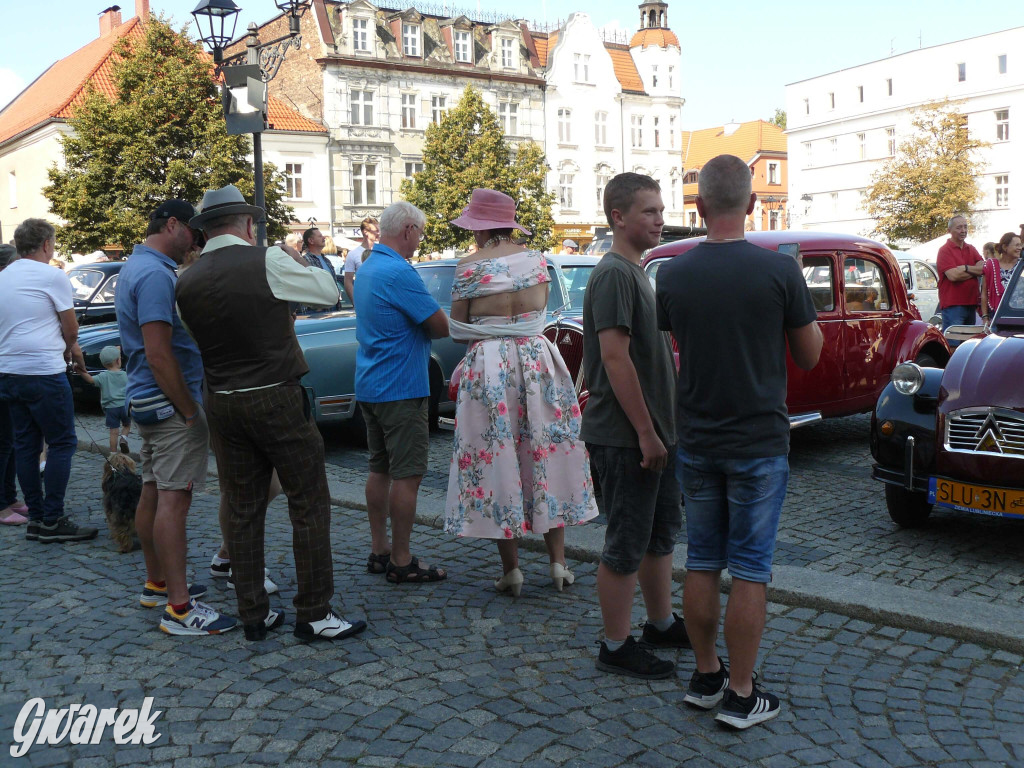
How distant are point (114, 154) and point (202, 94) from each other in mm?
3521

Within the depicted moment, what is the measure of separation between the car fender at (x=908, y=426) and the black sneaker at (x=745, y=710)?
8.92ft

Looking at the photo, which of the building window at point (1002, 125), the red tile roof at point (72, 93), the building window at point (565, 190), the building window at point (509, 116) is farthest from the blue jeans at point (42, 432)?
the building window at point (1002, 125)

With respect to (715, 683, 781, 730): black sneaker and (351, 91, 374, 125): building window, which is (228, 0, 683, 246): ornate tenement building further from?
(715, 683, 781, 730): black sneaker

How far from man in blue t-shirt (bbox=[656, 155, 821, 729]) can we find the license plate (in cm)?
255

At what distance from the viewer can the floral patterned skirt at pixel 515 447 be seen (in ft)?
16.0

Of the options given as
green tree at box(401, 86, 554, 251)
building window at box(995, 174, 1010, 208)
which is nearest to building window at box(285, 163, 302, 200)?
green tree at box(401, 86, 554, 251)

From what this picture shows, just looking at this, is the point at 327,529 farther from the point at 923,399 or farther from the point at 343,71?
the point at 343,71

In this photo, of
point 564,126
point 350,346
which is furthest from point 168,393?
point 564,126

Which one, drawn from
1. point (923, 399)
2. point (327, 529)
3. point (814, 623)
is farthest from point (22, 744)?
point (923, 399)

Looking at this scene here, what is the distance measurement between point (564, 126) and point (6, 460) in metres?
53.2

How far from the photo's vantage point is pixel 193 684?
13.1 feet

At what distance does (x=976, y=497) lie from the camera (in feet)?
18.1

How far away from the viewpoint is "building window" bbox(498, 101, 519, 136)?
5522 centimetres

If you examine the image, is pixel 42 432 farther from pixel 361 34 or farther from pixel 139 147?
pixel 361 34
